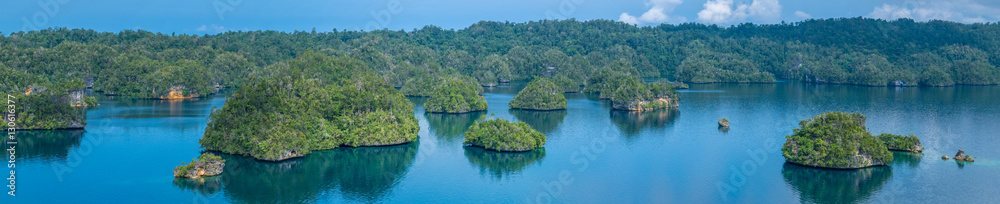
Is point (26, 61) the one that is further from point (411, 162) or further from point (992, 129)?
point (992, 129)

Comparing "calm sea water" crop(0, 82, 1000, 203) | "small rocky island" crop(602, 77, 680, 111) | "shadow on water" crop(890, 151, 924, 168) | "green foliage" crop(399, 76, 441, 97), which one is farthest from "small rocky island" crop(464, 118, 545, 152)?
"green foliage" crop(399, 76, 441, 97)

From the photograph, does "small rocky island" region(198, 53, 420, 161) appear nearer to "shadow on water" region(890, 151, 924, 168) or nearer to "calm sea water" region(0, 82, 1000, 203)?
"calm sea water" region(0, 82, 1000, 203)

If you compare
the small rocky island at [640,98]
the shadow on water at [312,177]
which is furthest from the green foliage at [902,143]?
the shadow on water at [312,177]

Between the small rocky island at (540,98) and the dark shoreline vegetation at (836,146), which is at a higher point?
the small rocky island at (540,98)

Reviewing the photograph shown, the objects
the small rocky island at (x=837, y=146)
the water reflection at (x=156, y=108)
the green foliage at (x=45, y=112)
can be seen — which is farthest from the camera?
the water reflection at (x=156, y=108)

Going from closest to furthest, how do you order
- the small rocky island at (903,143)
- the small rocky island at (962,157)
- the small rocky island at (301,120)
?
the small rocky island at (301,120), the small rocky island at (962,157), the small rocky island at (903,143)

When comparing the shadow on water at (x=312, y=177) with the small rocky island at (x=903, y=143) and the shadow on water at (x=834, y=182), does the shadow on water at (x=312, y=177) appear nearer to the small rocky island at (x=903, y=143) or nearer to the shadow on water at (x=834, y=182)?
the shadow on water at (x=834, y=182)
